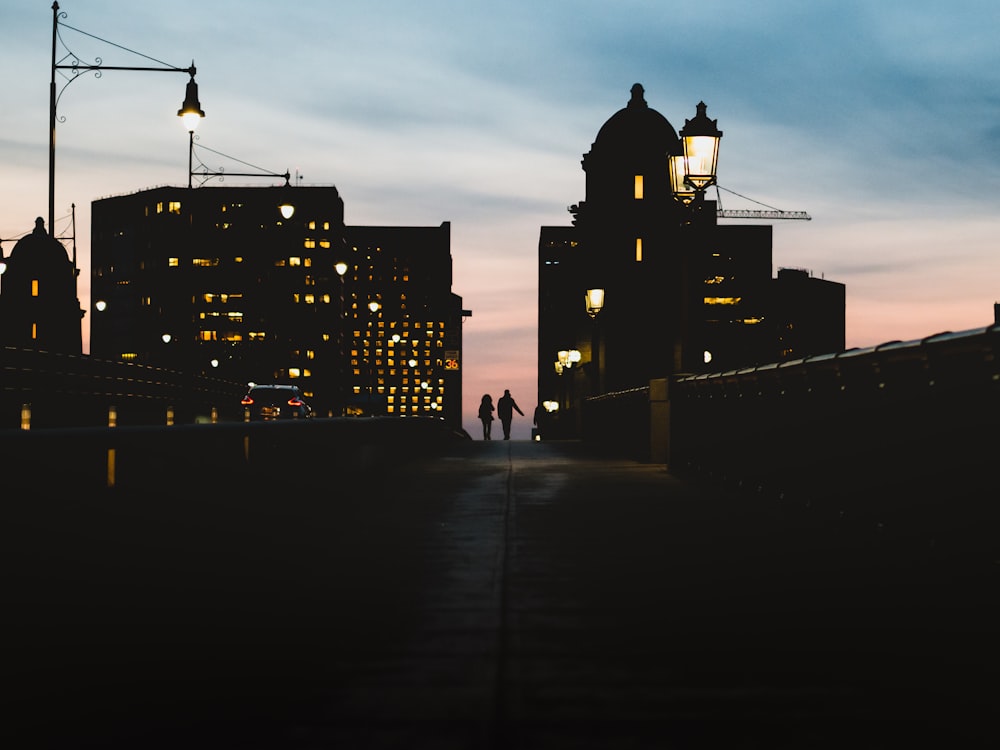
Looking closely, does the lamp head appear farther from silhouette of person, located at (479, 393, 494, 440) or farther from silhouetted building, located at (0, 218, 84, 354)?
silhouette of person, located at (479, 393, 494, 440)

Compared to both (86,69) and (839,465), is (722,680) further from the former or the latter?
(86,69)

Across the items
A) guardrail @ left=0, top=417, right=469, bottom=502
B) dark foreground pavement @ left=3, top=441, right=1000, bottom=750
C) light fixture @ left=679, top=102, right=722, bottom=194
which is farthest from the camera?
light fixture @ left=679, top=102, right=722, bottom=194

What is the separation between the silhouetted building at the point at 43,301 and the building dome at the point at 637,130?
95.9ft

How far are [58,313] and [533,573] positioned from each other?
49.3 m

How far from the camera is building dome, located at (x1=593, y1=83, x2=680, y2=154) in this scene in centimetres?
7462

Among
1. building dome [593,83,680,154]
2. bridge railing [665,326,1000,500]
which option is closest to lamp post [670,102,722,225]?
bridge railing [665,326,1000,500]

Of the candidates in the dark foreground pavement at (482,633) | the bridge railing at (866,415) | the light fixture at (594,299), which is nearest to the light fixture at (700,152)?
the bridge railing at (866,415)

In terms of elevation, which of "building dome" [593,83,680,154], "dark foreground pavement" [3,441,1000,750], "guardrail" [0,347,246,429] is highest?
"building dome" [593,83,680,154]

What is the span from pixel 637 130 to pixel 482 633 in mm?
70205

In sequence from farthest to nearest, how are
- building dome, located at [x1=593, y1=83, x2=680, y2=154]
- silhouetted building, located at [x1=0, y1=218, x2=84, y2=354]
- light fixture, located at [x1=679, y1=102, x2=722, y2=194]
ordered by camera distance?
building dome, located at [x1=593, y1=83, x2=680, y2=154] < silhouetted building, located at [x1=0, y1=218, x2=84, y2=354] < light fixture, located at [x1=679, y1=102, x2=722, y2=194]

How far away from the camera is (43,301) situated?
5219 cm

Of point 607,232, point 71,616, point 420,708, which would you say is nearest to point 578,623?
point 420,708

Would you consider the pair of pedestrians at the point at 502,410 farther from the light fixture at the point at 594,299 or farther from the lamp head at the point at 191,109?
the lamp head at the point at 191,109

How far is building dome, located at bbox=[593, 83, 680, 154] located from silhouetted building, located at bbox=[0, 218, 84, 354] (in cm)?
2924
